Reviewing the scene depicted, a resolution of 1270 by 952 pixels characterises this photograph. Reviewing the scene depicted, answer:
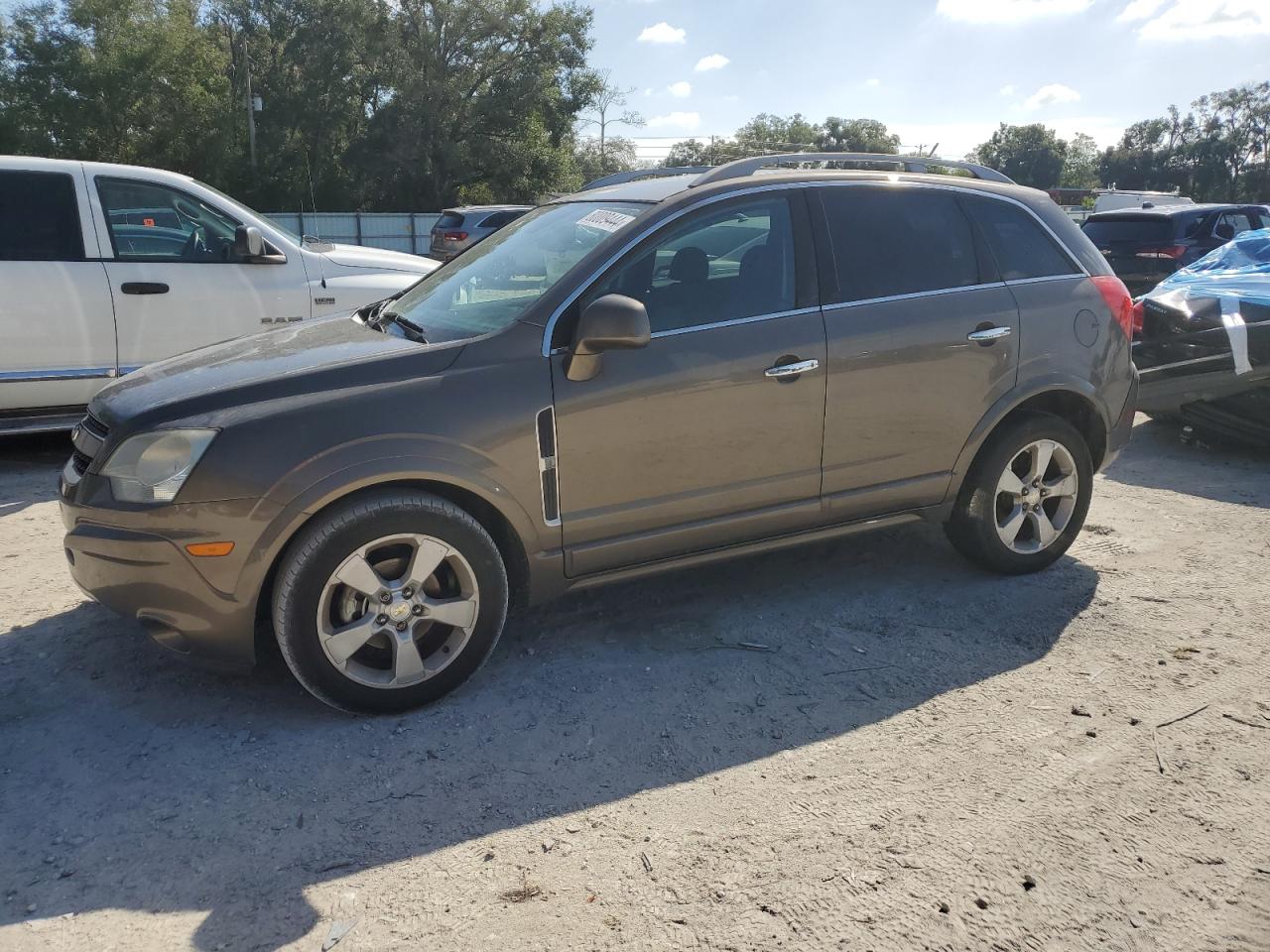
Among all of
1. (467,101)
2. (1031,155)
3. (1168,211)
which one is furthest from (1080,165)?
(1168,211)

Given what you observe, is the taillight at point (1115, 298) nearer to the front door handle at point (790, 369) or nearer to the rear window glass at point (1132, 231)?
the front door handle at point (790, 369)

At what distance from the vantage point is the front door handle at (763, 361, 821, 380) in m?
3.82

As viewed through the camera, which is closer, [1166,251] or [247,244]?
[247,244]

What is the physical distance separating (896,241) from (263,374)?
2.59 m

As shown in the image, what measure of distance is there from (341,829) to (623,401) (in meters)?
1.66

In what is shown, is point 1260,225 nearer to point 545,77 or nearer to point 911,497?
point 911,497

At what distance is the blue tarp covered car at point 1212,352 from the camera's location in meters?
6.62

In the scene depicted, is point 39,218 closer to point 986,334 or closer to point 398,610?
point 398,610

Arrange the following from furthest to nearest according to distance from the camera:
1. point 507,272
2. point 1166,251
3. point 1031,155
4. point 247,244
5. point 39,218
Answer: point 1031,155
point 1166,251
point 247,244
point 39,218
point 507,272

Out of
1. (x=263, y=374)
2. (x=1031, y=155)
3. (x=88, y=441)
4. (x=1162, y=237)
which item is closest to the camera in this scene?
(x=263, y=374)

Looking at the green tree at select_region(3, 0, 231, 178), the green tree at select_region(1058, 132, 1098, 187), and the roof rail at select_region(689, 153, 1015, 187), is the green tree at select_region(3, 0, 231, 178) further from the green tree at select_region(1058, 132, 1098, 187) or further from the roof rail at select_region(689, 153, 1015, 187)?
the green tree at select_region(1058, 132, 1098, 187)

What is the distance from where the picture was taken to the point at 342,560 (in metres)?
3.22

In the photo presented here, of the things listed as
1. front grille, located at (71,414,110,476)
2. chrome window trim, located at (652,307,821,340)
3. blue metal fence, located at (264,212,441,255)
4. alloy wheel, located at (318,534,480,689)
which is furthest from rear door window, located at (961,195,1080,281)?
blue metal fence, located at (264,212,441,255)

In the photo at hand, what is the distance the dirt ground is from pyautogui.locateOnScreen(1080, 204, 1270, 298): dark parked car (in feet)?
32.7
